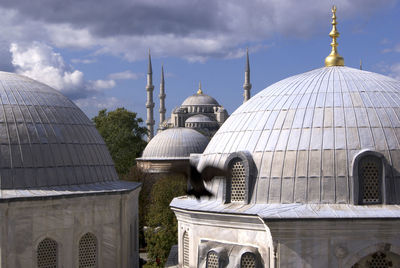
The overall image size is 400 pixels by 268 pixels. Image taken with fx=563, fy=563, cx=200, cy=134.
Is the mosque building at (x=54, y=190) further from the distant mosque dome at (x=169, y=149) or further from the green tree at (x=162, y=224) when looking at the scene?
the distant mosque dome at (x=169, y=149)

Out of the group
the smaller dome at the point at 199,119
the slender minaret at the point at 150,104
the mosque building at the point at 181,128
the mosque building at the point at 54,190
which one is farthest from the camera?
the smaller dome at the point at 199,119

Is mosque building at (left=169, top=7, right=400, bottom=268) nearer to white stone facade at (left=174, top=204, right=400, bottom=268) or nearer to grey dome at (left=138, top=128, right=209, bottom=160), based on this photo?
white stone facade at (left=174, top=204, right=400, bottom=268)

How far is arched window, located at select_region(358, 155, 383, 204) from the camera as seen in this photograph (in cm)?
1392

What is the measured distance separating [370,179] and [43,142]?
9.47 meters

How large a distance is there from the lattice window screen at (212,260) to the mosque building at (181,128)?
25.7m

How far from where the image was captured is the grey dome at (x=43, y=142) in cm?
1625

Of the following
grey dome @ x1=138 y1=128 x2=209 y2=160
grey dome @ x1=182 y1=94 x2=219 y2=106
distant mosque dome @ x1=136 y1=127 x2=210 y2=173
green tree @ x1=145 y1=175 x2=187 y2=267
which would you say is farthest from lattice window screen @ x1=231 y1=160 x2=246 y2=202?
grey dome @ x1=182 y1=94 x2=219 y2=106

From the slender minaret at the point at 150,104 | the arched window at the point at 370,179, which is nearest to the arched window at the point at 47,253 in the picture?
the arched window at the point at 370,179

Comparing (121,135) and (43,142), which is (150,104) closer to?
(121,135)

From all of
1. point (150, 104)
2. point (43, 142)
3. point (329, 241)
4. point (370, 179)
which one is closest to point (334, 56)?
point (370, 179)

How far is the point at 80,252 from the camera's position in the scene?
16.7 metres

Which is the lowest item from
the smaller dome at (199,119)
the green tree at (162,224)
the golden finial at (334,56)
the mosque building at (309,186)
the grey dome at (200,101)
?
the green tree at (162,224)

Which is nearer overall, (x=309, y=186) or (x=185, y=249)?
(x=309, y=186)

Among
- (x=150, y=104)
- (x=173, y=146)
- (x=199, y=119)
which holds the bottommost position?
(x=173, y=146)
